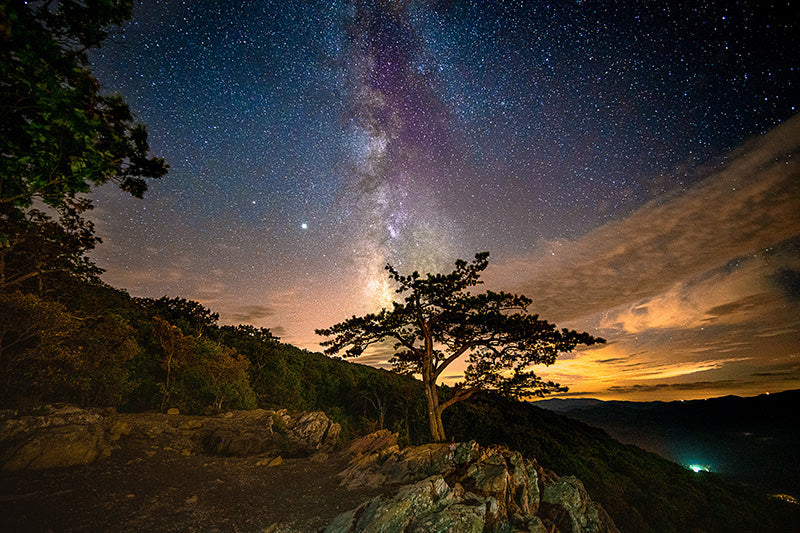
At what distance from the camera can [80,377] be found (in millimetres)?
17203

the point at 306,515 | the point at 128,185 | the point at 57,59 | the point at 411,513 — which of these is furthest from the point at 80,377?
the point at 411,513

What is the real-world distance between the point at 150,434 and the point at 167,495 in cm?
686

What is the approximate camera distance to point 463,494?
32.8 ft

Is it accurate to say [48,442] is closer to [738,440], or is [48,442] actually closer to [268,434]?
[268,434]

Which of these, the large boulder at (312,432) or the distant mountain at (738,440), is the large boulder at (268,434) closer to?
the large boulder at (312,432)

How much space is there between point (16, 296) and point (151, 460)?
924cm

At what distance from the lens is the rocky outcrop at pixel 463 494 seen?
28.0 feet

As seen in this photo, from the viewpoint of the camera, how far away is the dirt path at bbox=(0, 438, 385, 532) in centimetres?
780

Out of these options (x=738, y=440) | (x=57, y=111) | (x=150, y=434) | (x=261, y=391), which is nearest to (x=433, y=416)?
(x=150, y=434)

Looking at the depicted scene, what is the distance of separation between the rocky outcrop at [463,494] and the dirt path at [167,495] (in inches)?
57.0

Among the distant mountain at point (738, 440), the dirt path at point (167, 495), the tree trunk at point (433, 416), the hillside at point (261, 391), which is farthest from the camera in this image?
the distant mountain at point (738, 440)

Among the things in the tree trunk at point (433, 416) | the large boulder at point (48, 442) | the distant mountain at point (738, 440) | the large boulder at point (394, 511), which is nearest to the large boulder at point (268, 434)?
the large boulder at point (48, 442)

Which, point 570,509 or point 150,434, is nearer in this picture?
point 570,509

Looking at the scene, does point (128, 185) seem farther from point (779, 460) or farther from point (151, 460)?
point (779, 460)
